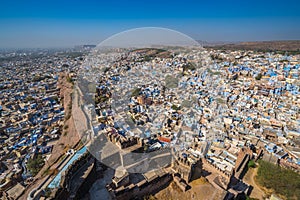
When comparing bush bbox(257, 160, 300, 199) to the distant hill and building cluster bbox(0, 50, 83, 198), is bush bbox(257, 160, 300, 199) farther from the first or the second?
the distant hill

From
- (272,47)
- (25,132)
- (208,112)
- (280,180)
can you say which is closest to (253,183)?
(280,180)

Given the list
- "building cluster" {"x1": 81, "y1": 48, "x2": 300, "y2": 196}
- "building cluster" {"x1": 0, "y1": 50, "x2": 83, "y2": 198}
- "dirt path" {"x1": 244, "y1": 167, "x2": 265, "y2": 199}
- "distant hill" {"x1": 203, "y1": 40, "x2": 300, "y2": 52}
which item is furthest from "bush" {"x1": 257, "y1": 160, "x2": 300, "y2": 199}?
"distant hill" {"x1": 203, "y1": 40, "x2": 300, "y2": 52}

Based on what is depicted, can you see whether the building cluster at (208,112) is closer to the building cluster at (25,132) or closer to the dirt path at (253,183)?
the dirt path at (253,183)

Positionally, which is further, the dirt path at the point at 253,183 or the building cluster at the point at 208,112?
the building cluster at the point at 208,112

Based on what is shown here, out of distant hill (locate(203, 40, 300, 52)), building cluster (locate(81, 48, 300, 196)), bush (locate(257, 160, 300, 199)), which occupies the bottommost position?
bush (locate(257, 160, 300, 199))

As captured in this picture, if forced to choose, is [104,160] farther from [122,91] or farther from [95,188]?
[122,91]

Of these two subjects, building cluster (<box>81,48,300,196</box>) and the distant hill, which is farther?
the distant hill

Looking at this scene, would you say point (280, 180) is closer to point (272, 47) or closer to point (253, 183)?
point (253, 183)

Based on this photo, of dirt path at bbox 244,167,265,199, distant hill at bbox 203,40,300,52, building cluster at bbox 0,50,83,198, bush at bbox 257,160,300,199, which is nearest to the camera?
bush at bbox 257,160,300,199

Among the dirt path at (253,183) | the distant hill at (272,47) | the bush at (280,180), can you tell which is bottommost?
the dirt path at (253,183)

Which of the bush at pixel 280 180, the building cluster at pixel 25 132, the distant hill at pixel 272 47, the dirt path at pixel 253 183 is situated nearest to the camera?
the bush at pixel 280 180

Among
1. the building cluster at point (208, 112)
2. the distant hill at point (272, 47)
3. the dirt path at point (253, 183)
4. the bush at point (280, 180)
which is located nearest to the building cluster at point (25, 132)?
the building cluster at point (208, 112)

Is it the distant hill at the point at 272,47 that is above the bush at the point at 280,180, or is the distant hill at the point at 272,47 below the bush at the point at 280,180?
above
